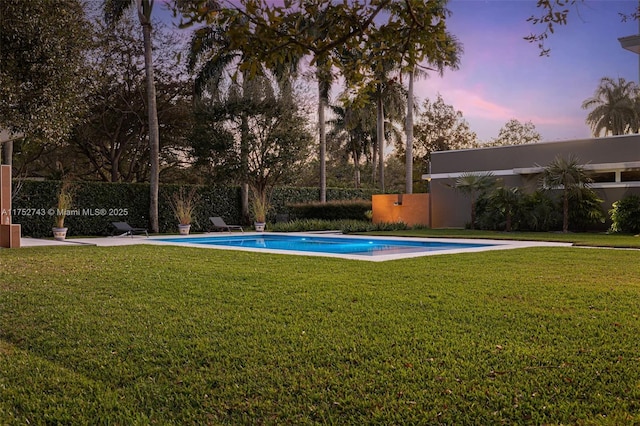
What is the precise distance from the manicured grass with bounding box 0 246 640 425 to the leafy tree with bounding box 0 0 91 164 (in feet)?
17.4

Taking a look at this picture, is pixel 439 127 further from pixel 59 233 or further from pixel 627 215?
pixel 59 233

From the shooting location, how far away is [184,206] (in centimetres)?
1997

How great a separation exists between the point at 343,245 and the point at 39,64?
27.1ft

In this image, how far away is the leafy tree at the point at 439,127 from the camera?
115 ft

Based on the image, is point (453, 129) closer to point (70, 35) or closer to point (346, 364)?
point (70, 35)

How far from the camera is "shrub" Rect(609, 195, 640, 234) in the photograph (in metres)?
16.6

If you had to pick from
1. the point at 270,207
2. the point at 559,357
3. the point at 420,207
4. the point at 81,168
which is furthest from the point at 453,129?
the point at 559,357

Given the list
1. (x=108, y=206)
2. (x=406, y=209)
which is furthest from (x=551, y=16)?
(x=406, y=209)

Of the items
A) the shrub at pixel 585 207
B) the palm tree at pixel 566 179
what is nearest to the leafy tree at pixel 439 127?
the palm tree at pixel 566 179

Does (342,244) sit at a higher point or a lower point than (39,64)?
lower

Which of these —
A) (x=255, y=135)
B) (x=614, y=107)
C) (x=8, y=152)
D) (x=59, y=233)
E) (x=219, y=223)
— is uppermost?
(x=614, y=107)

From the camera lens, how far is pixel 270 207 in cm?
2259

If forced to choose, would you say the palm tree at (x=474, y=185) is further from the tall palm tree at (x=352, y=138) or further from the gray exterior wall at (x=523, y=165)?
the tall palm tree at (x=352, y=138)

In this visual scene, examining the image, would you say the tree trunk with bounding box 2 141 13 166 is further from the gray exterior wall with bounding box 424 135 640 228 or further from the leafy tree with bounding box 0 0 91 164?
the gray exterior wall with bounding box 424 135 640 228
